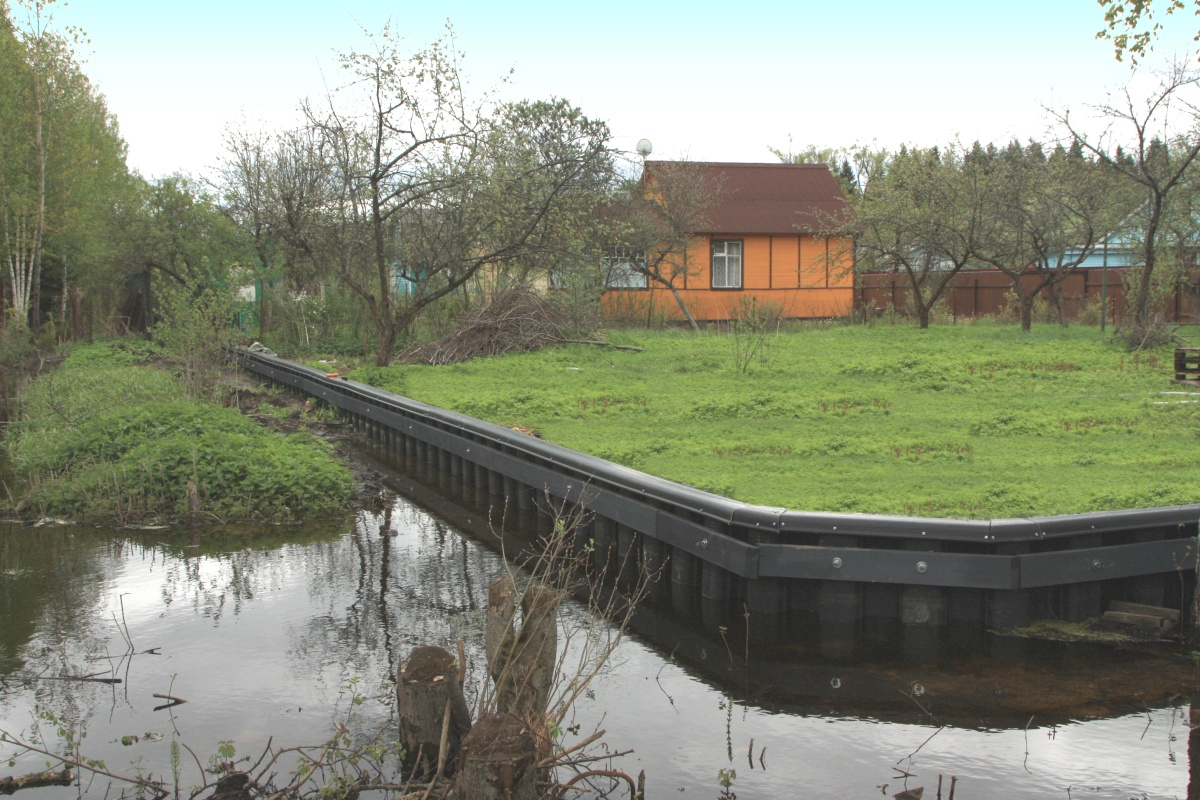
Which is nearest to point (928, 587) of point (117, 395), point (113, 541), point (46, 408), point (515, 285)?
point (113, 541)

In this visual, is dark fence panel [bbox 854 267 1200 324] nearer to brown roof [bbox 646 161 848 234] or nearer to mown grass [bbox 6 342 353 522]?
brown roof [bbox 646 161 848 234]

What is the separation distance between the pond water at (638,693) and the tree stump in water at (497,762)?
1.22 m

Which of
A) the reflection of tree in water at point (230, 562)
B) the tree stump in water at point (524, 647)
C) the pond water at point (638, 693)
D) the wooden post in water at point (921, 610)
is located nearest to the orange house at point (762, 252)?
the reflection of tree in water at point (230, 562)

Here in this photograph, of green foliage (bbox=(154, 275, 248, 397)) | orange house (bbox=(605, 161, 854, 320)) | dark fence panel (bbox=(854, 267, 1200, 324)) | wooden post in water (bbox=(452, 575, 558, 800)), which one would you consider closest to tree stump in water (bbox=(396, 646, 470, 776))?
wooden post in water (bbox=(452, 575, 558, 800))

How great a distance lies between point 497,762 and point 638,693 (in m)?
2.53

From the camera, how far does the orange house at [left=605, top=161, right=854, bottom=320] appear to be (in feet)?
112

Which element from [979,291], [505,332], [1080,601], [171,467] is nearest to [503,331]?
[505,332]

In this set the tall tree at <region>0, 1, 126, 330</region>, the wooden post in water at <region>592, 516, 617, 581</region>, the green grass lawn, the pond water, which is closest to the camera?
the pond water

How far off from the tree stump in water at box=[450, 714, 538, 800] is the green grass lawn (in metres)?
4.32

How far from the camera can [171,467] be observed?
12281 millimetres

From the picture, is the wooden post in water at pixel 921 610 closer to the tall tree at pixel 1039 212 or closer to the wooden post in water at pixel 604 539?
the wooden post in water at pixel 604 539

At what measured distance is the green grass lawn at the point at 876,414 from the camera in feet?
31.2

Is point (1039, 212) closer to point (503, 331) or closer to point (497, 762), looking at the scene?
point (503, 331)

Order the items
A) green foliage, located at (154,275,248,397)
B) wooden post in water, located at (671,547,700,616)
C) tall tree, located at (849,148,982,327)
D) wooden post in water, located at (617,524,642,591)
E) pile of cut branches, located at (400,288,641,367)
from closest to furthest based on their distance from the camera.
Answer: wooden post in water, located at (671,547,700,616) → wooden post in water, located at (617,524,642,591) → green foliage, located at (154,275,248,397) → pile of cut branches, located at (400,288,641,367) → tall tree, located at (849,148,982,327)
